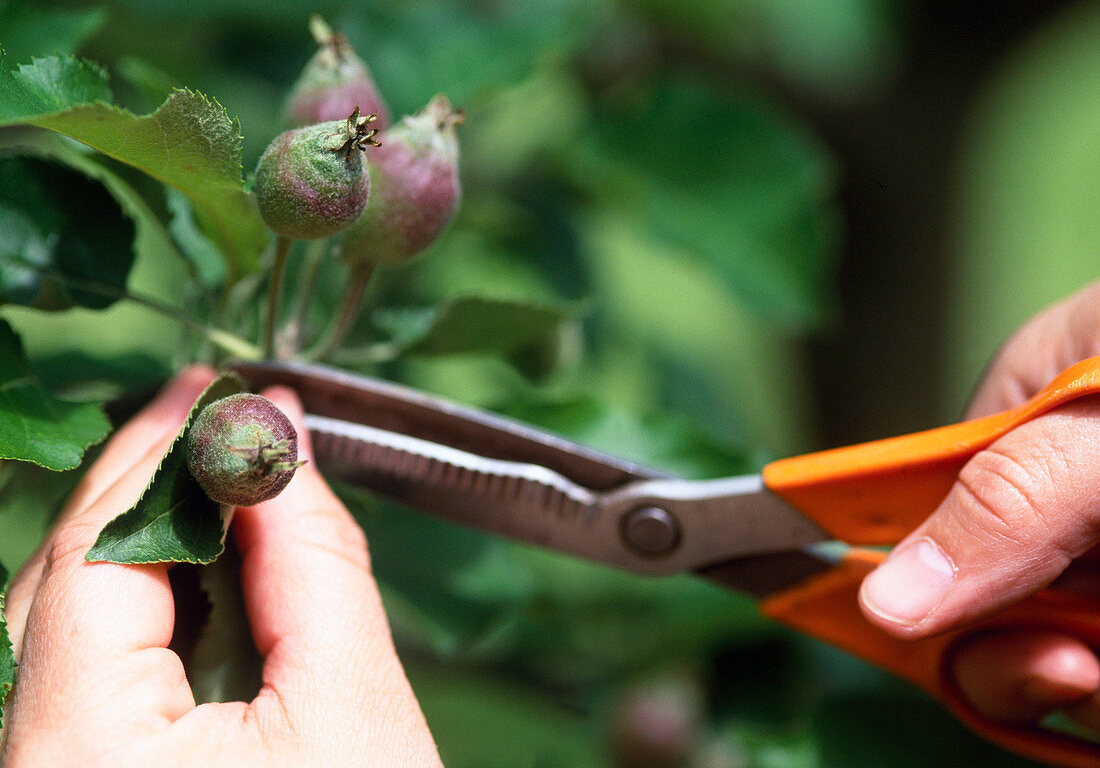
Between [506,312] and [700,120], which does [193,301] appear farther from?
[700,120]

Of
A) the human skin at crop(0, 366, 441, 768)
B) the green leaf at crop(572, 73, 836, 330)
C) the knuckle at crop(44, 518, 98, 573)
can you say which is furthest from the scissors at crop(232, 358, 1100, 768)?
the green leaf at crop(572, 73, 836, 330)

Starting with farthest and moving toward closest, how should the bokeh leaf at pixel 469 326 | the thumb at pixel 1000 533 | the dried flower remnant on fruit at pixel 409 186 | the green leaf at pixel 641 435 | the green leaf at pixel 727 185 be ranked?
the green leaf at pixel 727 185, the green leaf at pixel 641 435, the bokeh leaf at pixel 469 326, the dried flower remnant on fruit at pixel 409 186, the thumb at pixel 1000 533

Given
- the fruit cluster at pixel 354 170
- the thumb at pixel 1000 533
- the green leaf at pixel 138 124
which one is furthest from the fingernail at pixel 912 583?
the green leaf at pixel 138 124

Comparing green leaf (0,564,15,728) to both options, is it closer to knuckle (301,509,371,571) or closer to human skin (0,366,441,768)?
human skin (0,366,441,768)

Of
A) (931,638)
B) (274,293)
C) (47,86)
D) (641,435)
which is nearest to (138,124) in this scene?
(47,86)

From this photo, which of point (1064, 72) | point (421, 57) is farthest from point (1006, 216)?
point (421, 57)

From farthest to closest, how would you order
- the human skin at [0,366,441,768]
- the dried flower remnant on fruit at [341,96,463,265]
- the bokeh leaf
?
1. the bokeh leaf
2. the dried flower remnant on fruit at [341,96,463,265]
3. the human skin at [0,366,441,768]

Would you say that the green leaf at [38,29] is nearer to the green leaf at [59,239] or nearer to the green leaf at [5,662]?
the green leaf at [59,239]
